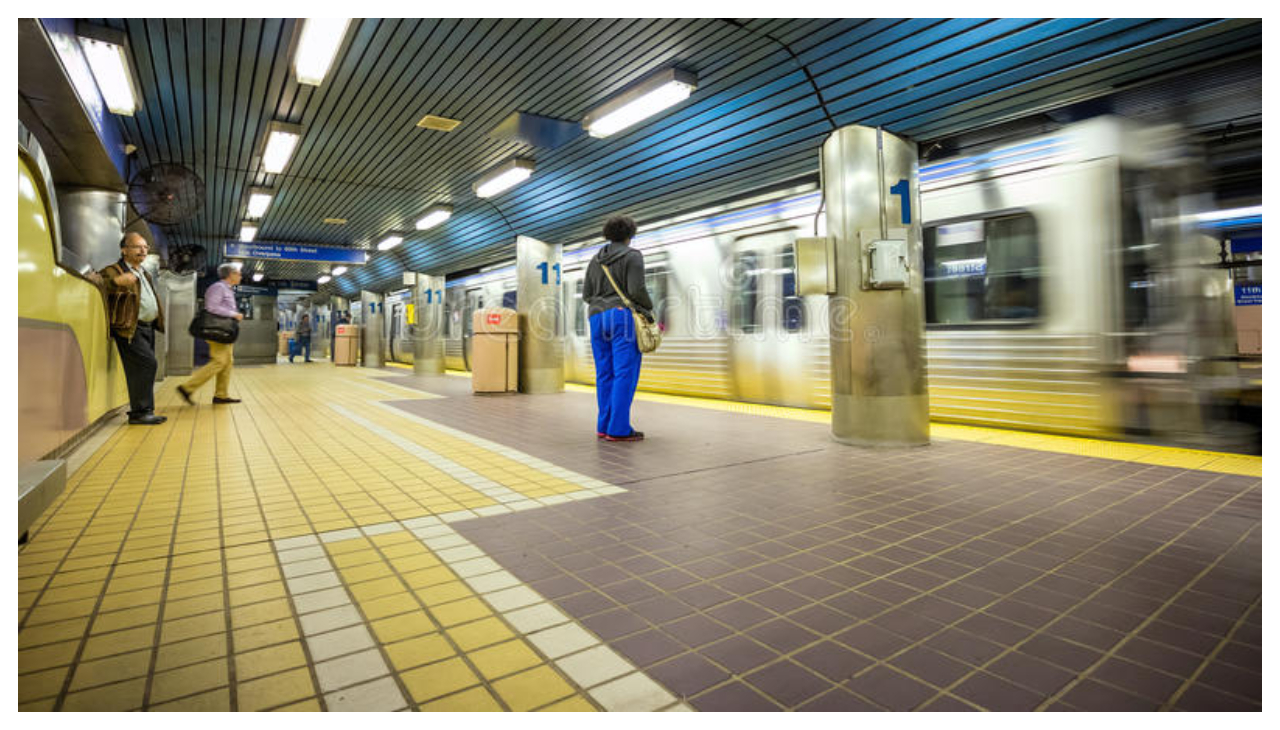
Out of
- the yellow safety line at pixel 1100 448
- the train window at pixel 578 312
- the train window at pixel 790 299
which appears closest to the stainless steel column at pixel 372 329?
the train window at pixel 578 312

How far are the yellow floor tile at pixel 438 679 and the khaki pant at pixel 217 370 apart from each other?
745 centimetres

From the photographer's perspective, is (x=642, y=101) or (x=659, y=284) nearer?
(x=642, y=101)

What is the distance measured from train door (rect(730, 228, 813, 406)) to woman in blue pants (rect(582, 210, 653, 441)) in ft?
10.0

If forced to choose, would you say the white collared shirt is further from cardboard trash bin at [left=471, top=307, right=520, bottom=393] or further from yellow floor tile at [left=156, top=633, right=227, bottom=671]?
yellow floor tile at [left=156, top=633, right=227, bottom=671]

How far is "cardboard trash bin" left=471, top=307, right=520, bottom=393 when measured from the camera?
32.4ft

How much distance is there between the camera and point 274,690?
149cm

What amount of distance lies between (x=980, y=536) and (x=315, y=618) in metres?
2.64

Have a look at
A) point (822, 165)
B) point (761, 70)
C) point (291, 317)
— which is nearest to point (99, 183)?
point (761, 70)

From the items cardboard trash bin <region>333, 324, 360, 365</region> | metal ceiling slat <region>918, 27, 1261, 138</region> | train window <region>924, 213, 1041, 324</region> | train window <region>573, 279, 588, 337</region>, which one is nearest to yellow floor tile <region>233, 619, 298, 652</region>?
train window <region>924, 213, 1041, 324</region>

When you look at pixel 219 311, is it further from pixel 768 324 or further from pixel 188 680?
pixel 188 680

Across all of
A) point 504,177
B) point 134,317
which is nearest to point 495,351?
point 504,177

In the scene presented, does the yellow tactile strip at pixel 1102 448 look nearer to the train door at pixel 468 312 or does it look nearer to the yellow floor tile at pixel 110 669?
the yellow floor tile at pixel 110 669

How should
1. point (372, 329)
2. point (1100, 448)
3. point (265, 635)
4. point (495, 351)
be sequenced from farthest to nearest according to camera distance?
point (372, 329) → point (495, 351) → point (1100, 448) → point (265, 635)

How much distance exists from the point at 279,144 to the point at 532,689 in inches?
357
